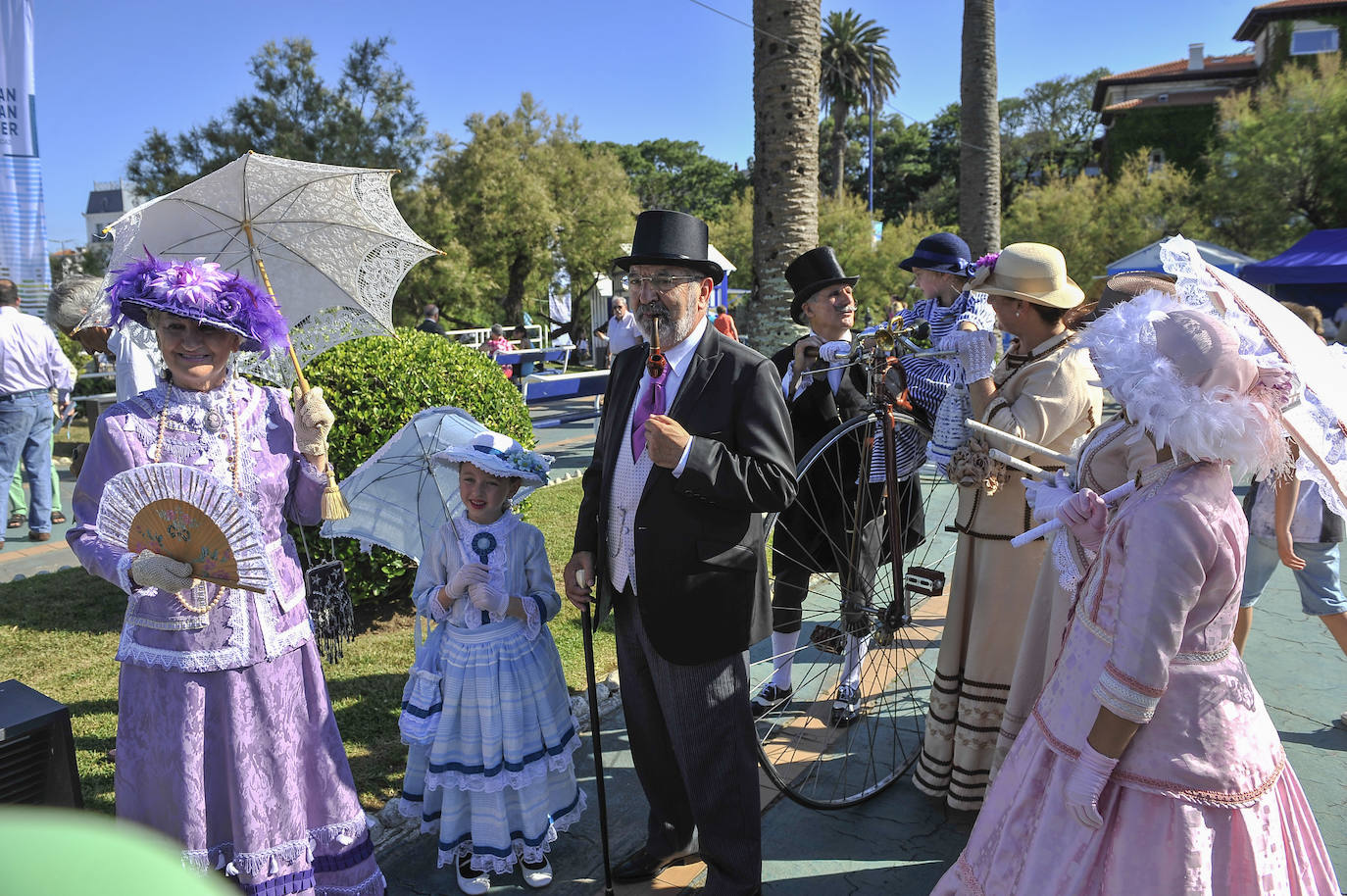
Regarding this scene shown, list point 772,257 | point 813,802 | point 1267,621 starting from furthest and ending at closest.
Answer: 1. point 772,257
2. point 1267,621
3. point 813,802

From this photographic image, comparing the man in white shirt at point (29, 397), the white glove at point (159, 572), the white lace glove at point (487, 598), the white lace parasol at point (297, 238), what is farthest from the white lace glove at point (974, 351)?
the man in white shirt at point (29, 397)

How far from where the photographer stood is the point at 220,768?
2.76 metres

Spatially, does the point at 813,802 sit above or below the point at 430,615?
below

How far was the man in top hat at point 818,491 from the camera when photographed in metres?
4.29

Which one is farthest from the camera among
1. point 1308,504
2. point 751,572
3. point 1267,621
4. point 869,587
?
point 1267,621

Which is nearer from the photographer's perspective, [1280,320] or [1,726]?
[1280,320]

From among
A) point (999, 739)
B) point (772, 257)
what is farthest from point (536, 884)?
point (772, 257)

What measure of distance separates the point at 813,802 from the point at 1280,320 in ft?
7.97

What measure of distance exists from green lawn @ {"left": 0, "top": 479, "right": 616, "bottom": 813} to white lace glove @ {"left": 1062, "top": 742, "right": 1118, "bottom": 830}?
283cm

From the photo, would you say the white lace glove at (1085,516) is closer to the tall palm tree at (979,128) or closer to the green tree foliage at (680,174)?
the tall palm tree at (979,128)

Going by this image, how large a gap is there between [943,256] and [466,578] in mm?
2702

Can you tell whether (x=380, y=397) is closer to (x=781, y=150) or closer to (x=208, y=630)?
(x=208, y=630)

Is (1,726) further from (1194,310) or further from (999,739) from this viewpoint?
(1194,310)

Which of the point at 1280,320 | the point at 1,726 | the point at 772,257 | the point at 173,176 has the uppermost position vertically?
the point at 173,176
